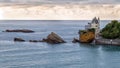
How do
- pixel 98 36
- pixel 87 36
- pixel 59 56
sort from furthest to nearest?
pixel 98 36, pixel 87 36, pixel 59 56

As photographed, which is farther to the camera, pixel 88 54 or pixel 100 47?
pixel 100 47

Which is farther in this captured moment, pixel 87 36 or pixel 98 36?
pixel 98 36

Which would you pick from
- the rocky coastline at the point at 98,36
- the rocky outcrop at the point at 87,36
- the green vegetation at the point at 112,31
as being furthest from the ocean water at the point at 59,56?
the green vegetation at the point at 112,31

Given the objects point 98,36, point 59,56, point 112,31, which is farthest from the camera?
point 98,36

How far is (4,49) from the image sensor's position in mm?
127688

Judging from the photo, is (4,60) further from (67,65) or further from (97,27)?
(97,27)

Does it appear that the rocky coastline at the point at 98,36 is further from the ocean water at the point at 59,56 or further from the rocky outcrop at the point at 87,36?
the ocean water at the point at 59,56

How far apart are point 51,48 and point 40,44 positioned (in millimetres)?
12916

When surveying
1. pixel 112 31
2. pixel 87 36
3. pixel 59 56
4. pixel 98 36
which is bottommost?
pixel 59 56

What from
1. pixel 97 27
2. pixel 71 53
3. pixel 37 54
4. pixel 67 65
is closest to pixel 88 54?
pixel 71 53

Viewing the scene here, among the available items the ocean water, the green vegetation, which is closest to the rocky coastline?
the green vegetation

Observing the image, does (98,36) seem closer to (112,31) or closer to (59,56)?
(112,31)

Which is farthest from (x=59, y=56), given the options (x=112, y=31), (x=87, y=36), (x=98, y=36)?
(x=98, y=36)

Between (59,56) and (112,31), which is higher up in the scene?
(112,31)
